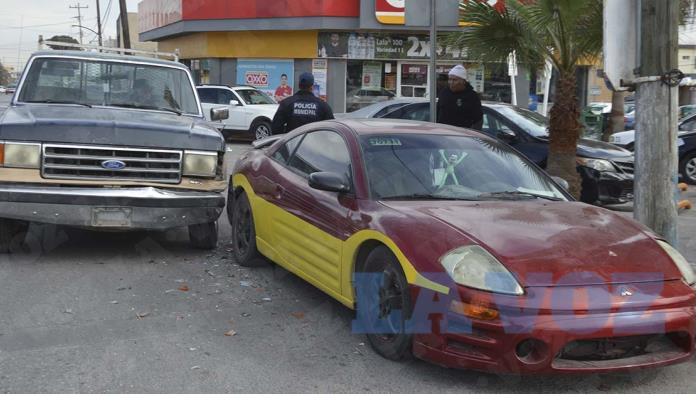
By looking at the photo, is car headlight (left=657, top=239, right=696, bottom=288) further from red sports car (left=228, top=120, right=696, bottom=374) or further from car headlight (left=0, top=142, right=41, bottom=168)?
car headlight (left=0, top=142, right=41, bottom=168)

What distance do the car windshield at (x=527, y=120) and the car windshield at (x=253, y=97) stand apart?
Answer: 12142mm

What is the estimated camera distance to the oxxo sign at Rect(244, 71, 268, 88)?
2845 cm

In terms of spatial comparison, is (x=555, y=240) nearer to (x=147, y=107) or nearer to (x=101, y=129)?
(x=101, y=129)

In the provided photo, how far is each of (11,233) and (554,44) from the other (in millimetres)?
6469

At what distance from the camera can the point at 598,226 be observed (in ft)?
15.1

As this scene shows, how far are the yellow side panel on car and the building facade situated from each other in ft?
64.6

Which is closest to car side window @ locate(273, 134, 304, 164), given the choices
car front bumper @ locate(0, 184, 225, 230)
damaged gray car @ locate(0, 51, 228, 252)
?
damaged gray car @ locate(0, 51, 228, 252)

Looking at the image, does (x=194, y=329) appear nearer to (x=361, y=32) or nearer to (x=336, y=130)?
(x=336, y=130)

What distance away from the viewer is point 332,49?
27.0 metres

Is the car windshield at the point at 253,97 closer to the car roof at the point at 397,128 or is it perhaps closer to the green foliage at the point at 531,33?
the green foliage at the point at 531,33

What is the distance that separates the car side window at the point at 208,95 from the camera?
2170 cm

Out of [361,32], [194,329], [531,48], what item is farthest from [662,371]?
[361,32]

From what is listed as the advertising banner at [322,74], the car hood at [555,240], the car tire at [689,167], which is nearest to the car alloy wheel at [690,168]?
the car tire at [689,167]

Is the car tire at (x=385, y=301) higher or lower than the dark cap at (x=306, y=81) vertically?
lower
